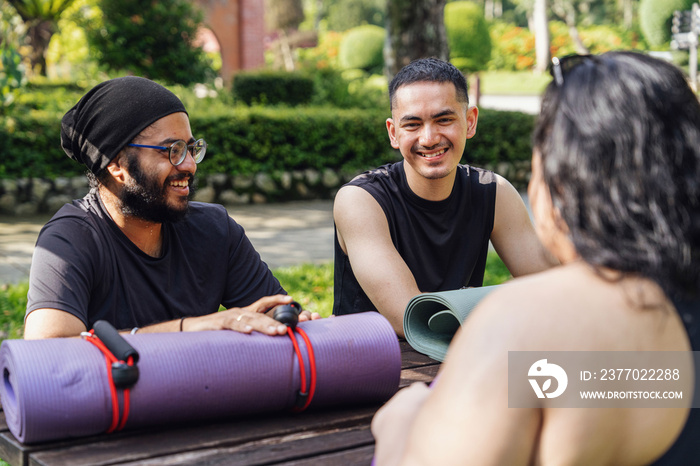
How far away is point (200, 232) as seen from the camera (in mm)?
2811

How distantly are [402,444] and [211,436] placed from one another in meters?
0.59

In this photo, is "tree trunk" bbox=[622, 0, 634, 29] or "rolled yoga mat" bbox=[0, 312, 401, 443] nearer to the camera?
"rolled yoga mat" bbox=[0, 312, 401, 443]

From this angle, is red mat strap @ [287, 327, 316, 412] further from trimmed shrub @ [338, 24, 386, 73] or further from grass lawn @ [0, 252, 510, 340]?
trimmed shrub @ [338, 24, 386, 73]

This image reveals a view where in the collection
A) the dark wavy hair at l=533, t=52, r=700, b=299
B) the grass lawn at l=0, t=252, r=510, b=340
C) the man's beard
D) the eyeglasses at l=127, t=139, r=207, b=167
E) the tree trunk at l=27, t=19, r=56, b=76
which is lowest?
the grass lawn at l=0, t=252, r=510, b=340

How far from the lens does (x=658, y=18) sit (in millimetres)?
32906

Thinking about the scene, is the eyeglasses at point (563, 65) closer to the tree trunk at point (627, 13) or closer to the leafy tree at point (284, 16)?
the leafy tree at point (284, 16)

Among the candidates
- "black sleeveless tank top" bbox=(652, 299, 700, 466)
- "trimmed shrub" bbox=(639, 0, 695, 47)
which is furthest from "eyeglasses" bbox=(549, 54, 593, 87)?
"trimmed shrub" bbox=(639, 0, 695, 47)

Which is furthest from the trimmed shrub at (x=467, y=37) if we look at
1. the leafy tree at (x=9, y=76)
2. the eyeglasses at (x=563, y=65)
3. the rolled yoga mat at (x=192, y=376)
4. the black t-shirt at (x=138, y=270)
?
the eyeglasses at (x=563, y=65)

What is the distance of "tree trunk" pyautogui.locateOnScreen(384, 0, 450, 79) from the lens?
380 inches

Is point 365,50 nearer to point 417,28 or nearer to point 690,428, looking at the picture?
point 417,28

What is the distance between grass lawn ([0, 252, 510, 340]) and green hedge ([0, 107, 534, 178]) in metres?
3.35

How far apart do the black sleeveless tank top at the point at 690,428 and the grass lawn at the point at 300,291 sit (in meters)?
3.89

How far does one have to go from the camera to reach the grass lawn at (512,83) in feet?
108

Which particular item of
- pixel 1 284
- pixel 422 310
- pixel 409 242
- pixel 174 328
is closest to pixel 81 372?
pixel 174 328
